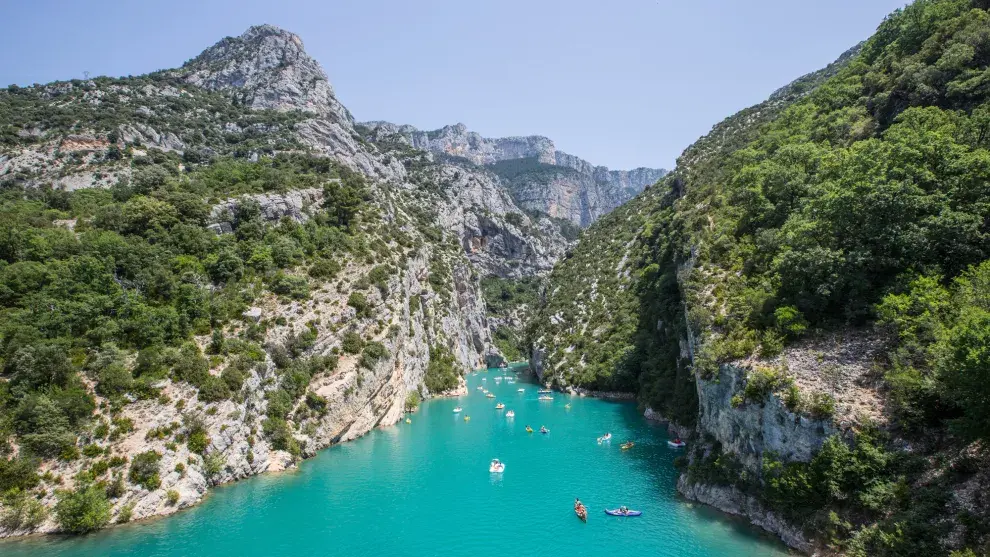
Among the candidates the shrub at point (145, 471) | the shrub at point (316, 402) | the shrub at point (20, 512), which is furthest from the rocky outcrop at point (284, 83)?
the shrub at point (20, 512)

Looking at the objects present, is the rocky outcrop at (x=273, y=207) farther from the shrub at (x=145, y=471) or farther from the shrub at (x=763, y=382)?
the shrub at (x=763, y=382)

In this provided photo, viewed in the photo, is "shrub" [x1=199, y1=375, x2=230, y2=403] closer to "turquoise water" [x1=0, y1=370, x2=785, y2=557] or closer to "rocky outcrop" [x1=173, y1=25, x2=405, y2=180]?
"turquoise water" [x1=0, y1=370, x2=785, y2=557]

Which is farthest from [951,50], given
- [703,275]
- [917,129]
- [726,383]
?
[726,383]

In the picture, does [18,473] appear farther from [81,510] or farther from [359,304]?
[359,304]

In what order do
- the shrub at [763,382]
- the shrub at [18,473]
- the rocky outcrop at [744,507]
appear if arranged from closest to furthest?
the rocky outcrop at [744,507], the shrub at [763,382], the shrub at [18,473]

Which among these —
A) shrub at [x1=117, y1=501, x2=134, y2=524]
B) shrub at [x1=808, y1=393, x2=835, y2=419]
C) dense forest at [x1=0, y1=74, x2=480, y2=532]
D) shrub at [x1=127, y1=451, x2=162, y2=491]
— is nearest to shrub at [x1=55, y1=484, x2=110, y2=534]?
dense forest at [x1=0, y1=74, x2=480, y2=532]
